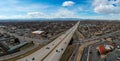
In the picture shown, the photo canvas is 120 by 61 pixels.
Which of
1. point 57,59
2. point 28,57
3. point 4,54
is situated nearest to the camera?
point 57,59

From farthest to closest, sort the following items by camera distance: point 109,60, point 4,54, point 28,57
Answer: point 4,54, point 28,57, point 109,60

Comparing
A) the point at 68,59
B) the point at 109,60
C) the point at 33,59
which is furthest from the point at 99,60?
the point at 33,59

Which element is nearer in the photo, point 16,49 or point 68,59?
point 68,59

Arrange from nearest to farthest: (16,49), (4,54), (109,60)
Result: 1. (109,60)
2. (4,54)
3. (16,49)

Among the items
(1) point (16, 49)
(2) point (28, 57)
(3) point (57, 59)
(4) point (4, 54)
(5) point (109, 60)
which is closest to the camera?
(5) point (109, 60)

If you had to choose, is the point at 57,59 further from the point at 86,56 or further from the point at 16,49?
the point at 16,49

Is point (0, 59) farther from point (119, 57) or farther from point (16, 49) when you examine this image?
point (119, 57)

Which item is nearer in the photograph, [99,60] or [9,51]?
[99,60]

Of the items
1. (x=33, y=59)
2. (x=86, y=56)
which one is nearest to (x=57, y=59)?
(x=33, y=59)
